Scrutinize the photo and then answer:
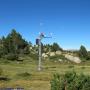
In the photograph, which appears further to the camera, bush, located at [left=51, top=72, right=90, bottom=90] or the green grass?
the green grass

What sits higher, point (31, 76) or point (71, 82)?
point (71, 82)

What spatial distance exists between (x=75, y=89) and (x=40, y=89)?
16.6 metres

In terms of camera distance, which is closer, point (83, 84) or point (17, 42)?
point (83, 84)

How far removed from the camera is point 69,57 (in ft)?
472

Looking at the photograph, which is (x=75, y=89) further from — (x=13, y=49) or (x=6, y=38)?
(x=6, y=38)

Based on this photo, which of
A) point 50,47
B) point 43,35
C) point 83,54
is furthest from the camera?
point 50,47

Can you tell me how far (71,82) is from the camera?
84.7ft

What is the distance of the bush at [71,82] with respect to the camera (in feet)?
83.5

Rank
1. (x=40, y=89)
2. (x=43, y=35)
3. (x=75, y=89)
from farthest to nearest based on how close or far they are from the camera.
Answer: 1. (x=43, y=35)
2. (x=40, y=89)
3. (x=75, y=89)

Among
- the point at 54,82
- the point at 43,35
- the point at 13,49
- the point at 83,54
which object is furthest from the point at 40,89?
the point at 83,54

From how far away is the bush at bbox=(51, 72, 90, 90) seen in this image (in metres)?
25.5

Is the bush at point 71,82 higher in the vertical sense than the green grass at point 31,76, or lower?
higher

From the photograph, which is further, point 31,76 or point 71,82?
point 31,76

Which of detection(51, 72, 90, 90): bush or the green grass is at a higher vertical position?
detection(51, 72, 90, 90): bush
